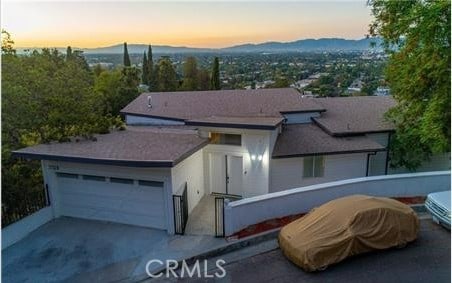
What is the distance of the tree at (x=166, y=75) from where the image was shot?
152 ft

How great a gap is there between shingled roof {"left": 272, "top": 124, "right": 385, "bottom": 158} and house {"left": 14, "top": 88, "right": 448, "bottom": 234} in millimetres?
42

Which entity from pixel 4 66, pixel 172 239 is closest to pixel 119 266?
pixel 172 239

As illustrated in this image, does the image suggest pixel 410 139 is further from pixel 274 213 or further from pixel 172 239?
pixel 172 239

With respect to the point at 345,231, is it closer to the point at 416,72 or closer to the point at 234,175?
the point at 234,175

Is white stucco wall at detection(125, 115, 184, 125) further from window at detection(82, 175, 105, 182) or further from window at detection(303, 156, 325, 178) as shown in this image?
window at detection(303, 156, 325, 178)

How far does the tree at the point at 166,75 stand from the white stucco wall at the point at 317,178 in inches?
1355

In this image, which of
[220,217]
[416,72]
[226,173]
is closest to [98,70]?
[226,173]

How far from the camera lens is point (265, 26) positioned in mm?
16641

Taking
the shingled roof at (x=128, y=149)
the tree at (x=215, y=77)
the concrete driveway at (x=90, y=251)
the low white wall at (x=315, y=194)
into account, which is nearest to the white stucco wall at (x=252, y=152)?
the shingled roof at (x=128, y=149)

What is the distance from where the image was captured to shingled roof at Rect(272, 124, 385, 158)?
13828 millimetres

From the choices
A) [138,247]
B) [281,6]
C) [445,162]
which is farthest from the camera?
[445,162]

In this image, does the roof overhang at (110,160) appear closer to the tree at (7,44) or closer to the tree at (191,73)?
the tree at (7,44)

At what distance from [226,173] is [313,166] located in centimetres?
365

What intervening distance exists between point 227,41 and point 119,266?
18.5m
